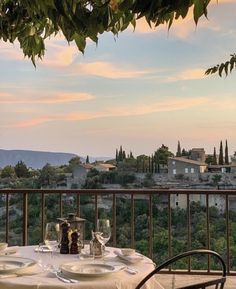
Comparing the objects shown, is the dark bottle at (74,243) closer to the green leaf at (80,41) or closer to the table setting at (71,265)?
the table setting at (71,265)

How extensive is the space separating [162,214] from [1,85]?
390cm

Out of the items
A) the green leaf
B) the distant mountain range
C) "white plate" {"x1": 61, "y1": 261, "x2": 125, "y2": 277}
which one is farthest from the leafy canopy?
the distant mountain range

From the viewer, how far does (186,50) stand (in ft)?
22.5

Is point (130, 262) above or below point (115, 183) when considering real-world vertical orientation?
below

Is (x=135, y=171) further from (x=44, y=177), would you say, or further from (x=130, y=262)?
(x=130, y=262)

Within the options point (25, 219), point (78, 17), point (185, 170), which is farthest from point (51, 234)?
point (185, 170)

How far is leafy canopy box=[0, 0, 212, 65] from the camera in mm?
1054

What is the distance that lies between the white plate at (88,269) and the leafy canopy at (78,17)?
2.93 feet

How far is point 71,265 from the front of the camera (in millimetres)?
1964

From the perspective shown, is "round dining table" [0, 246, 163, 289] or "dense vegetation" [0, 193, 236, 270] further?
"dense vegetation" [0, 193, 236, 270]

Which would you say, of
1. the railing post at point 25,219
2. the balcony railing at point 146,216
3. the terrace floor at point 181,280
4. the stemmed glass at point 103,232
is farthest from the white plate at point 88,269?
the railing post at point 25,219

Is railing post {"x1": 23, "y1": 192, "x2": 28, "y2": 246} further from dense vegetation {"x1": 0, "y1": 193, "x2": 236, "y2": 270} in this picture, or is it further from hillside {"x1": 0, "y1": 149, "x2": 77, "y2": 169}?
hillside {"x1": 0, "y1": 149, "x2": 77, "y2": 169}

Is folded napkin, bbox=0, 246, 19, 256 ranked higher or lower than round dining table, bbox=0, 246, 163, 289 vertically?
higher

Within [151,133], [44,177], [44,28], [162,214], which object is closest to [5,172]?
[44,177]
